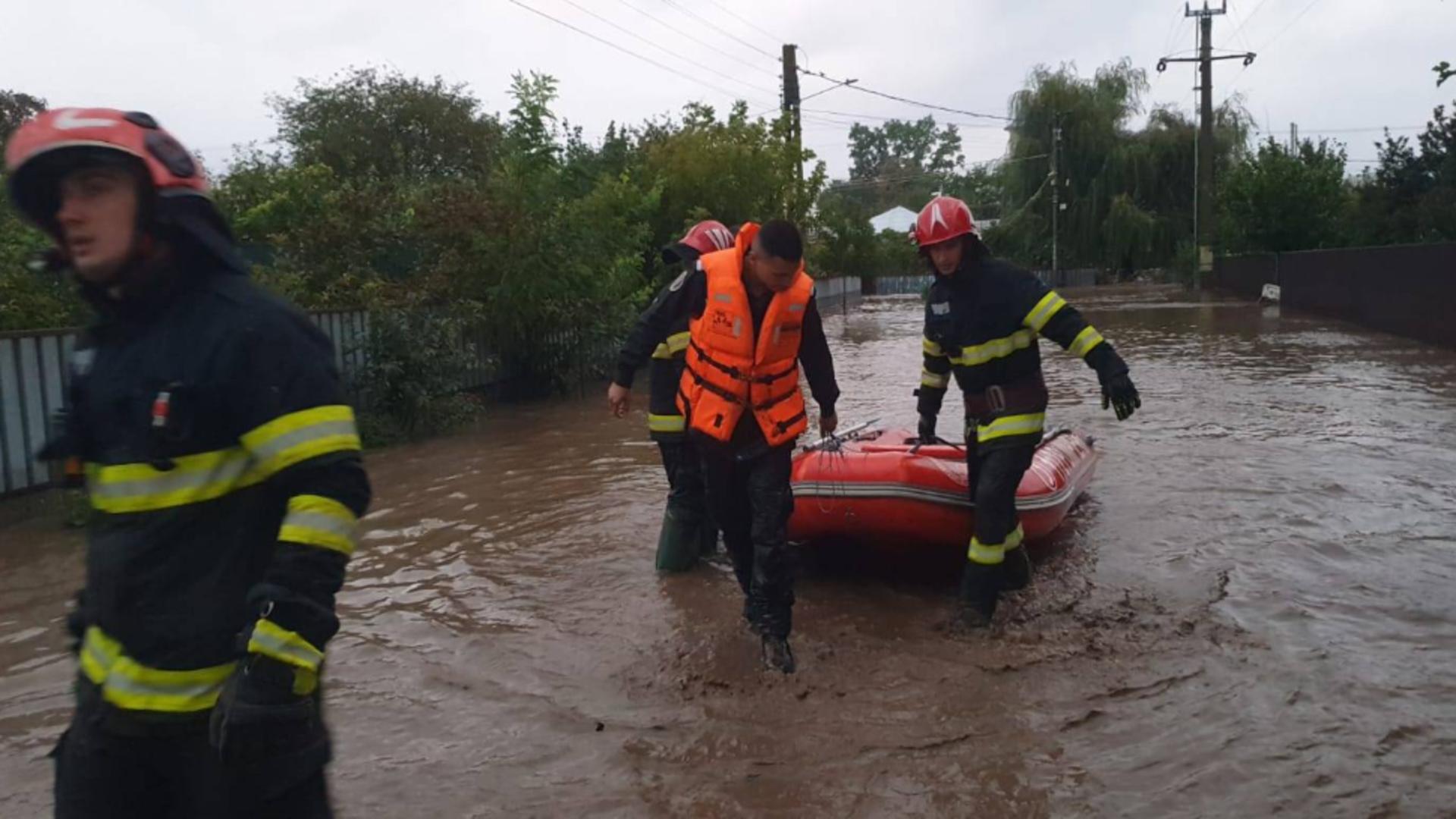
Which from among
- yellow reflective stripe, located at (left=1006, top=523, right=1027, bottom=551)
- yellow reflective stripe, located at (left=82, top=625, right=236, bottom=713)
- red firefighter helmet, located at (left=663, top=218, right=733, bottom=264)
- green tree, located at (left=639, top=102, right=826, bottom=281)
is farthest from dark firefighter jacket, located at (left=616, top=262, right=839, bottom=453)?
green tree, located at (left=639, top=102, right=826, bottom=281)

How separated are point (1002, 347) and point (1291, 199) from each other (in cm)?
3185

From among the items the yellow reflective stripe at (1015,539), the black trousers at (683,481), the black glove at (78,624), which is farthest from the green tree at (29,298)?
the black glove at (78,624)

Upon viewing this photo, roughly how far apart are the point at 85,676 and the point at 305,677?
0.48 meters

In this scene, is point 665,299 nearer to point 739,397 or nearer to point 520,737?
point 739,397

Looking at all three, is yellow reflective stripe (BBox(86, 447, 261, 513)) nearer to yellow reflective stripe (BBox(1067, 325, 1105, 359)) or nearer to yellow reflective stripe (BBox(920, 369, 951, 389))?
yellow reflective stripe (BBox(1067, 325, 1105, 359))

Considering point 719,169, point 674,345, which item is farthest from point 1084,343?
point 719,169

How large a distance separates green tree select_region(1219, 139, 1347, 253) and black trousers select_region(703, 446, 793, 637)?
104ft

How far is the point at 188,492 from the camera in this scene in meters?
2.06

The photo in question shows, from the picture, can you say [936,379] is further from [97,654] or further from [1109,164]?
[1109,164]

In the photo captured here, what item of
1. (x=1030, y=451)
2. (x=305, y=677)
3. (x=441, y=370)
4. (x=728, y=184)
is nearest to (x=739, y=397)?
(x=1030, y=451)

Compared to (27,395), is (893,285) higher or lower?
higher

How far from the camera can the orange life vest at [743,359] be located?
471cm

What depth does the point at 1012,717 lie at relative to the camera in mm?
4312

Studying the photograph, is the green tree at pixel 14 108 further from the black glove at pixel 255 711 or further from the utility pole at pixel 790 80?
the black glove at pixel 255 711
